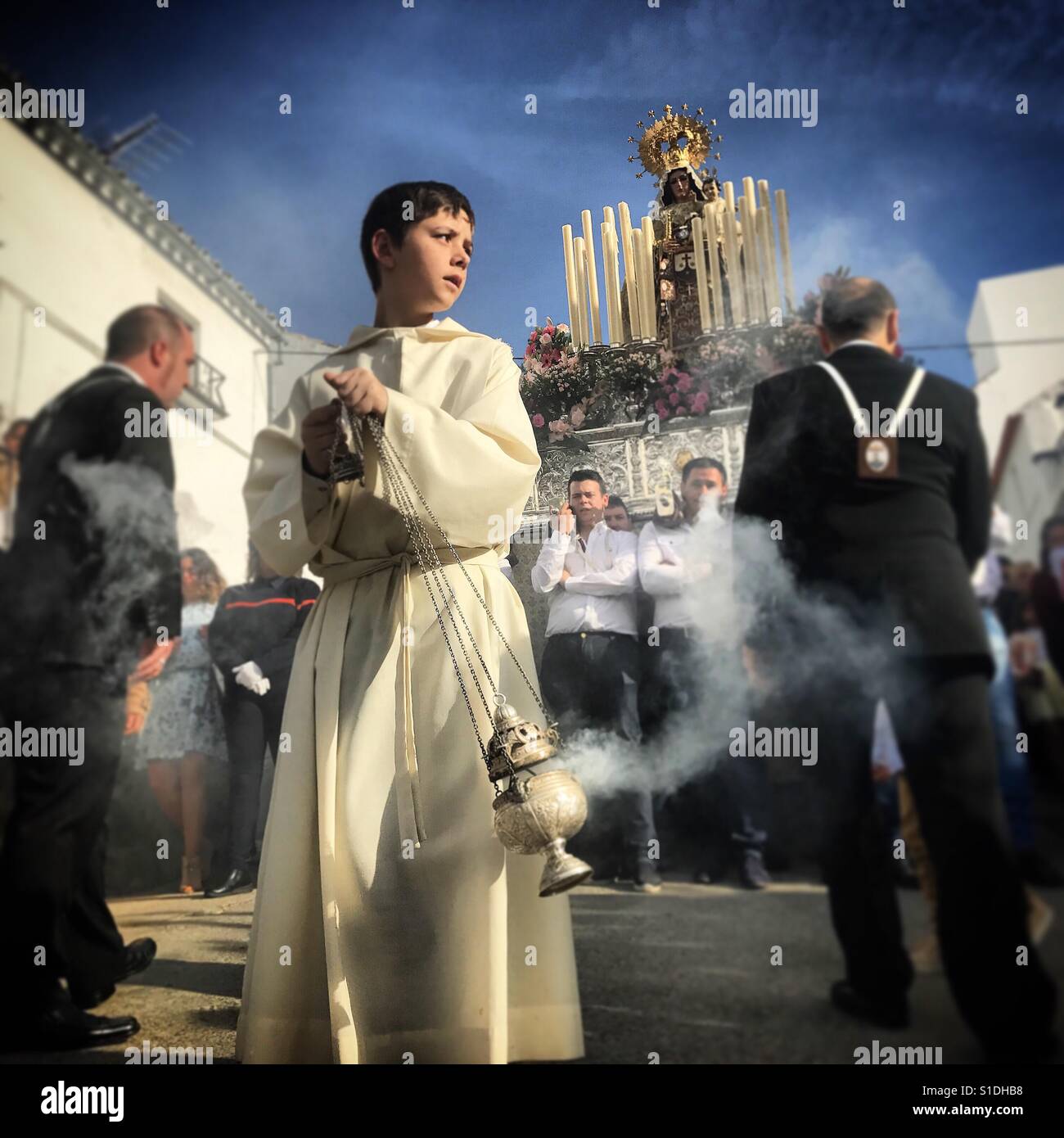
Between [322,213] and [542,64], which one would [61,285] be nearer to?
[322,213]

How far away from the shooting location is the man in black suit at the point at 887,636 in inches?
115

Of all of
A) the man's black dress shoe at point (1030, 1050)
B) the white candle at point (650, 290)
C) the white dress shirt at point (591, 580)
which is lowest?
the man's black dress shoe at point (1030, 1050)

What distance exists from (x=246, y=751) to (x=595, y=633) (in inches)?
53.6

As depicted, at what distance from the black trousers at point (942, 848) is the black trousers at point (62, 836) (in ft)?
8.39

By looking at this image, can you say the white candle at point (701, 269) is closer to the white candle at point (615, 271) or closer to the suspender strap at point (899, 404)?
the white candle at point (615, 271)

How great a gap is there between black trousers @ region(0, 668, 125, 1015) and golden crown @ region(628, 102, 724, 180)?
9.11 ft

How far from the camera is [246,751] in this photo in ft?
11.7

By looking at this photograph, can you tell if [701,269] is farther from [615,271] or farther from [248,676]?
[248,676]

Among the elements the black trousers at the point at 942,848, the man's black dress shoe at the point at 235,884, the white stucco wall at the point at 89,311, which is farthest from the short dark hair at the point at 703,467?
the man's black dress shoe at the point at 235,884

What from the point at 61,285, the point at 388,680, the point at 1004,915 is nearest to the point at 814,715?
the point at 1004,915

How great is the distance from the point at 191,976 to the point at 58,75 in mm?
3484

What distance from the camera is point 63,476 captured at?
11.9 feet

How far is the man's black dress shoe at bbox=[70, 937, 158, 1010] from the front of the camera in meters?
3.46

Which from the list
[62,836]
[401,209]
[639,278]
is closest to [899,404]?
[639,278]
